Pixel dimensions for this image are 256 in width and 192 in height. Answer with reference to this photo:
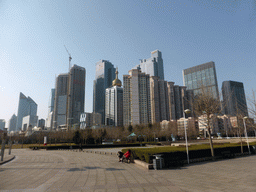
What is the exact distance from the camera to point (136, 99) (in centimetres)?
12788

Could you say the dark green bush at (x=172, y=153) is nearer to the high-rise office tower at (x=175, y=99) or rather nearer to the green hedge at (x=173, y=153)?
the green hedge at (x=173, y=153)

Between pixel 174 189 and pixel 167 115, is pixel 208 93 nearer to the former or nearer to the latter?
pixel 174 189

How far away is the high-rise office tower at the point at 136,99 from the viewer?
4975 inches

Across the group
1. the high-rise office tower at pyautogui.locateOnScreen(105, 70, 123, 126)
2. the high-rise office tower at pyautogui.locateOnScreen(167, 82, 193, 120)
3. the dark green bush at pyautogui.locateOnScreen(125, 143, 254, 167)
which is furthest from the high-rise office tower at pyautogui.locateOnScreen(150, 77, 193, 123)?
the dark green bush at pyautogui.locateOnScreen(125, 143, 254, 167)

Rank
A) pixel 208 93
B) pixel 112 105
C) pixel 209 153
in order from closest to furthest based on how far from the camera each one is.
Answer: pixel 209 153, pixel 208 93, pixel 112 105

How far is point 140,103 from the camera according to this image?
129125 millimetres

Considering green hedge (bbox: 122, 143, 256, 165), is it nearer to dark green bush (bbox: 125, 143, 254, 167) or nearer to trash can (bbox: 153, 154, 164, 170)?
dark green bush (bbox: 125, 143, 254, 167)

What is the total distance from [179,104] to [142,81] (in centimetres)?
4072

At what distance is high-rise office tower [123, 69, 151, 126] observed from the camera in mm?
126356

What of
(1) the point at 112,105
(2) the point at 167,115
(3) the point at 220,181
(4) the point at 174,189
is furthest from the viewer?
(1) the point at 112,105

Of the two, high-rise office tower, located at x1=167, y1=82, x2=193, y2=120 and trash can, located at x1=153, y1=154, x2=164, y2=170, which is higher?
high-rise office tower, located at x1=167, y1=82, x2=193, y2=120

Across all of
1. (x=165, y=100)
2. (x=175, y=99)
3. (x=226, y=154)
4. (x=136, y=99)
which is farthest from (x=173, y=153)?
(x=175, y=99)

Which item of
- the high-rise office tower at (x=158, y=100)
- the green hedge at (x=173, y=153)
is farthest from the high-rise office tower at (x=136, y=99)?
the green hedge at (x=173, y=153)

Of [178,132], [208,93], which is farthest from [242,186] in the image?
[178,132]
